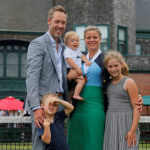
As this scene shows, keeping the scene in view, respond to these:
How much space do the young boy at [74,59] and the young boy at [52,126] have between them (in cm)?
60

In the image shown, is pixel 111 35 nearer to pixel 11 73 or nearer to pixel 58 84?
pixel 11 73

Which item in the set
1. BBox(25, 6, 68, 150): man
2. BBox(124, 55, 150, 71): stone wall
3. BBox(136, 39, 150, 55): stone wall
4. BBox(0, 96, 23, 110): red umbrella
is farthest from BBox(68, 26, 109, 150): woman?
BBox(136, 39, 150, 55): stone wall

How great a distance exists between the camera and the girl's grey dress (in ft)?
21.6

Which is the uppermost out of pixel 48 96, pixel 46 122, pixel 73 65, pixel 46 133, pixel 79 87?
pixel 73 65

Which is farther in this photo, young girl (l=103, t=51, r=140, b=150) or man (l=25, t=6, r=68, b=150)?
young girl (l=103, t=51, r=140, b=150)

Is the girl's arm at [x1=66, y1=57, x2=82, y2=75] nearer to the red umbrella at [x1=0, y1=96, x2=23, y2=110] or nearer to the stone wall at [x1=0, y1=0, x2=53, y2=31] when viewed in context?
the red umbrella at [x1=0, y1=96, x2=23, y2=110]

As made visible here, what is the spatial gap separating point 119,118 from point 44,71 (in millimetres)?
1338

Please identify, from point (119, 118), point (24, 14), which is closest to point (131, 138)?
point (119, 118)

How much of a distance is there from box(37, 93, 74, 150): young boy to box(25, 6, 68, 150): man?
9cm

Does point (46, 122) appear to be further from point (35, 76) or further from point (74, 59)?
point (74, 59)

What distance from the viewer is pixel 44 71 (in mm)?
6344

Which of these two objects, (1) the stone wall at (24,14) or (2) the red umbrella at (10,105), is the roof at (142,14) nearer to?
(1) the stone wall at (24,14)

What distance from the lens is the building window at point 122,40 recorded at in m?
29.9

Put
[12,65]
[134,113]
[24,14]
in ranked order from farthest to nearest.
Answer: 1. [24,14]
2. [12,65]
3. [134,113]
